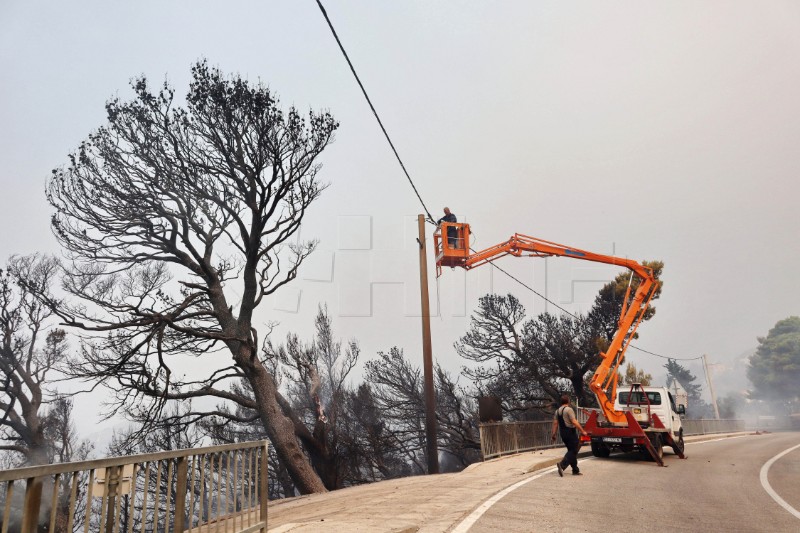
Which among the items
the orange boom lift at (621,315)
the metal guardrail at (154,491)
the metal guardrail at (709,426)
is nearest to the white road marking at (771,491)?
the orange boom lift at (621,315)

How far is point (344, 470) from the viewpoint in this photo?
96.1 ft

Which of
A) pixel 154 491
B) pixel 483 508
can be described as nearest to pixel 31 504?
pixel 154 491

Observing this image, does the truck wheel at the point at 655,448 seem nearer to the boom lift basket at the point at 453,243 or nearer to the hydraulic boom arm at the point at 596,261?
the hydraulic boom arm at the point at 596,261

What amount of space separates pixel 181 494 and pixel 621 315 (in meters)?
16.6

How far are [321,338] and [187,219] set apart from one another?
23.0 m

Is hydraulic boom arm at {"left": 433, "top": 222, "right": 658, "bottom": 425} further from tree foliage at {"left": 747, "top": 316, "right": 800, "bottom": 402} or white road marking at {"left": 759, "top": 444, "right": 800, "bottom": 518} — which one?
tree foliage at {"left": 747, "top": 316, "right": 800, "bottom": 402}

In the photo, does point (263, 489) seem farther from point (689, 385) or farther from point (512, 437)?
point (689, 385)

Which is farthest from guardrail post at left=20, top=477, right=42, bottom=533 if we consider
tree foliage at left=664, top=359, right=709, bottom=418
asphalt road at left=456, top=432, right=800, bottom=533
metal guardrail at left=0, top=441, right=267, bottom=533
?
tree foliage at left=664, top=359, right=709, bottom=418

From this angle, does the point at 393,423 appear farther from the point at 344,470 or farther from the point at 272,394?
the point at 272,394

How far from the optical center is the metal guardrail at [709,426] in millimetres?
32438

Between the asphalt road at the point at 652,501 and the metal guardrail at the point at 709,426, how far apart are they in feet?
64.9

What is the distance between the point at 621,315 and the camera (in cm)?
1811

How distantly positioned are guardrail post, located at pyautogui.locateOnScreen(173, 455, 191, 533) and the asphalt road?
3.30 m

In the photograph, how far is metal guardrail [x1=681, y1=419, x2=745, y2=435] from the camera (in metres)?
32.4
